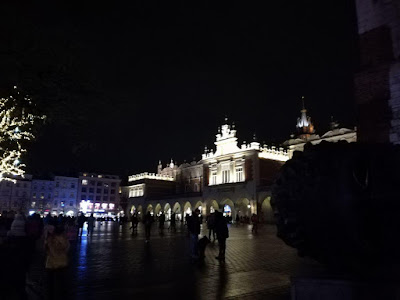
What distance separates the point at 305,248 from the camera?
12.3 ft

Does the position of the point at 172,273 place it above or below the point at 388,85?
below

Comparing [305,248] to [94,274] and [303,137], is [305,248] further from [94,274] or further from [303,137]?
[303,137]

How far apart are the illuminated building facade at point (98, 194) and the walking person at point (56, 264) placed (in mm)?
90879

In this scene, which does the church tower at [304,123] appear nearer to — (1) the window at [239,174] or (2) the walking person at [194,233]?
(1) the window at [239,174]

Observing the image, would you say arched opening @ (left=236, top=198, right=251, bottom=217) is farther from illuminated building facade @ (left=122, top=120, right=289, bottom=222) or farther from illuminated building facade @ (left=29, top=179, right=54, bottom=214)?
illuminated building facade @ (left=29, top=179, right=54, bottom=214)

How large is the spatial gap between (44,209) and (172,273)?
8696 centimetres

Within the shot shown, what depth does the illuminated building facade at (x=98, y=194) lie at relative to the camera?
92750 mm

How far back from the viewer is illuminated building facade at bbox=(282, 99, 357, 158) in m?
42.2

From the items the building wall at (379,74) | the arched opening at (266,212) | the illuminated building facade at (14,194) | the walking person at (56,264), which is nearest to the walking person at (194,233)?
the walking person at (56,264)

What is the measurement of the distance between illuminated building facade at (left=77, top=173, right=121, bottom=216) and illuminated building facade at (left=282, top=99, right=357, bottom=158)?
185 feet

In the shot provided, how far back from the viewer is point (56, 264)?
5.81 m

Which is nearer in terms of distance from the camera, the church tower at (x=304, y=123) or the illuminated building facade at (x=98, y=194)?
the church tower at (x=304, y=123)

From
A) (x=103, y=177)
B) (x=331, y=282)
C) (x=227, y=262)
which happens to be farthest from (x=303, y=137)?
(x=103, y=177)

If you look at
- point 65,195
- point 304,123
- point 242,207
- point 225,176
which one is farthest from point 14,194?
point 304,123
